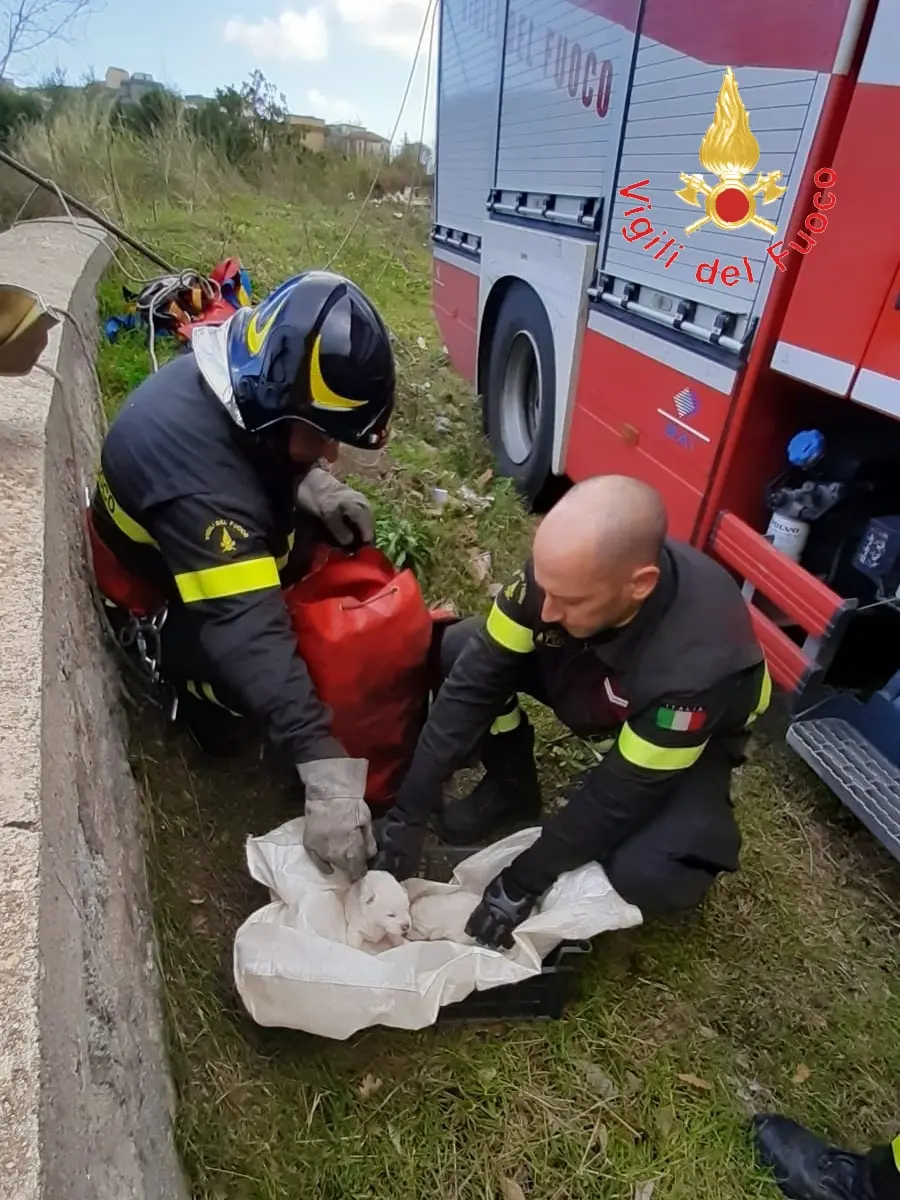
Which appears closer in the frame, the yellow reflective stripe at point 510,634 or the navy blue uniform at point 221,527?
the navy blue uniform at point 221,527

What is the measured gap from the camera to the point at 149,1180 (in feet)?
4.27

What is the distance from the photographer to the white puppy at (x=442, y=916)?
2.02 meters

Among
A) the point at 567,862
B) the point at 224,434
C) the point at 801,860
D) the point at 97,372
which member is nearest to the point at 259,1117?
the point at 567,862

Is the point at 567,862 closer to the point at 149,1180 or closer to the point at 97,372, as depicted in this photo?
the point at 149,1180

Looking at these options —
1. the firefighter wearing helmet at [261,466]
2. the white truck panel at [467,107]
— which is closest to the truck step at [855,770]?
the firefighter wearing helmet at [261,466]

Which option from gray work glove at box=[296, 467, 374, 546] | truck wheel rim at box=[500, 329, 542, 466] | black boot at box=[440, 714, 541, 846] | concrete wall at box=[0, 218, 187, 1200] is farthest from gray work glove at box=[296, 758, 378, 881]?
truck wheel rim at box=[500, 329, 542, 466]

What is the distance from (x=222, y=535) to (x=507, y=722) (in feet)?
3.33

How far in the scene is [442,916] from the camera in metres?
2.07

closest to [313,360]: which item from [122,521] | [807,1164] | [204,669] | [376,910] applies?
[122,521]

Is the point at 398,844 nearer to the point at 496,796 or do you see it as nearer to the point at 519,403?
the point at 496,796

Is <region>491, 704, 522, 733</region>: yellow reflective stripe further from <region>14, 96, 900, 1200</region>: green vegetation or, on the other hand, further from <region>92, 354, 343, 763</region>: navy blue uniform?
<region>92, 354, 343, 763</region>: navy blue uniform

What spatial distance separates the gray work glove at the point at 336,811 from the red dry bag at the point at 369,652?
11.5 inches

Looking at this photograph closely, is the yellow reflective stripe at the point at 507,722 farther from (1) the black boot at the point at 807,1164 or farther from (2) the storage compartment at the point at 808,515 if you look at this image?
(1) the black boot at the point at 807,1164

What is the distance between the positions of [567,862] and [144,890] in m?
0.96
